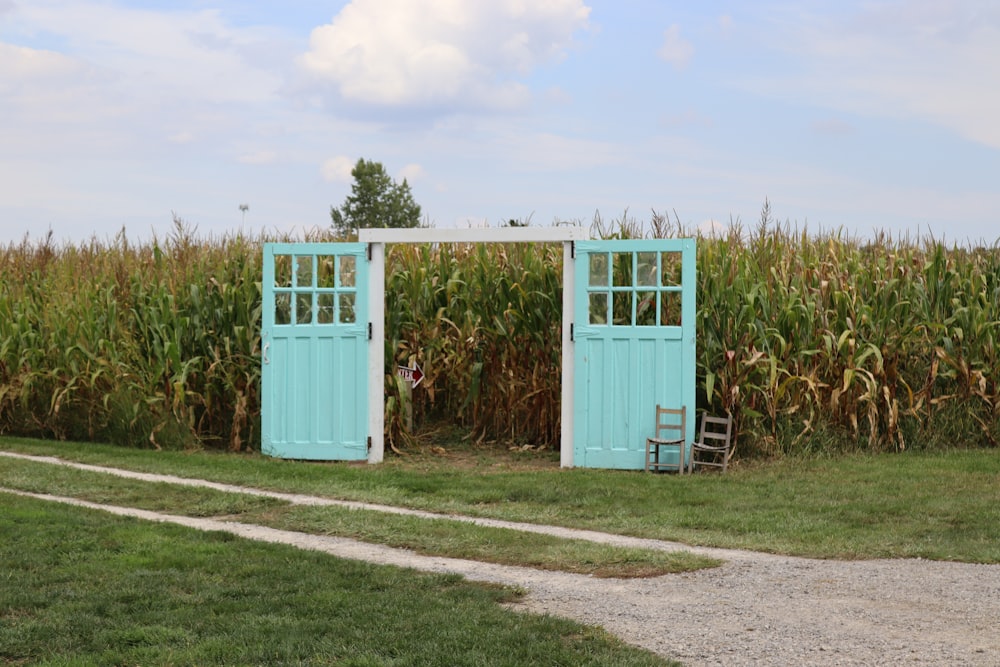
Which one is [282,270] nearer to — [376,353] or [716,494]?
[376,353]

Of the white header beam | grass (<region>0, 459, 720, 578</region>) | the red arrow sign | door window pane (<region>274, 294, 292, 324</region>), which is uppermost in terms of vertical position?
the white header beam

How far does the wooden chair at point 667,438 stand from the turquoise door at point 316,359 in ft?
9.12

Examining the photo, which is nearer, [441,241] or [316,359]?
[441,241]

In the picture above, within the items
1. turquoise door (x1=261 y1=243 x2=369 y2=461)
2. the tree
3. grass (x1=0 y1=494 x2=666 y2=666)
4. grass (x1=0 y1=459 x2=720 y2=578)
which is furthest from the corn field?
the tree

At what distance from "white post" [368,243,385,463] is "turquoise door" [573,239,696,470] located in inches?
75.3

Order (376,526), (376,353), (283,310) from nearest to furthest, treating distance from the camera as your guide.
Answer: (376,526) < (376,353) < (283,310)

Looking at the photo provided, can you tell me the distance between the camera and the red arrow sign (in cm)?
1166

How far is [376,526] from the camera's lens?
7934 millimetres

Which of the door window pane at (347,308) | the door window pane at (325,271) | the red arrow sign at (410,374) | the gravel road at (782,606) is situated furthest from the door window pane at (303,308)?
the gravel road at (782,606)

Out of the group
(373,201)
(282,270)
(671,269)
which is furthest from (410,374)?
(373,201)

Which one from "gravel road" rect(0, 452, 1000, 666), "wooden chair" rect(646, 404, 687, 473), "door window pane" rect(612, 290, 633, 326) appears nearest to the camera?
"gravel road" rect(0, 452, 1000, 666)

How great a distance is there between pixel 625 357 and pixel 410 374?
2.30 metres

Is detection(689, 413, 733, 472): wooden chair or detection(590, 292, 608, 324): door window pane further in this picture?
detection(590, 292, 608, 324): door window pane

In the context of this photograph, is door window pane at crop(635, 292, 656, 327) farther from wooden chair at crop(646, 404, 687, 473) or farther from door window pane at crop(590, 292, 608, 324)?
wooden chair at crop(646, 404, 687, 473)
